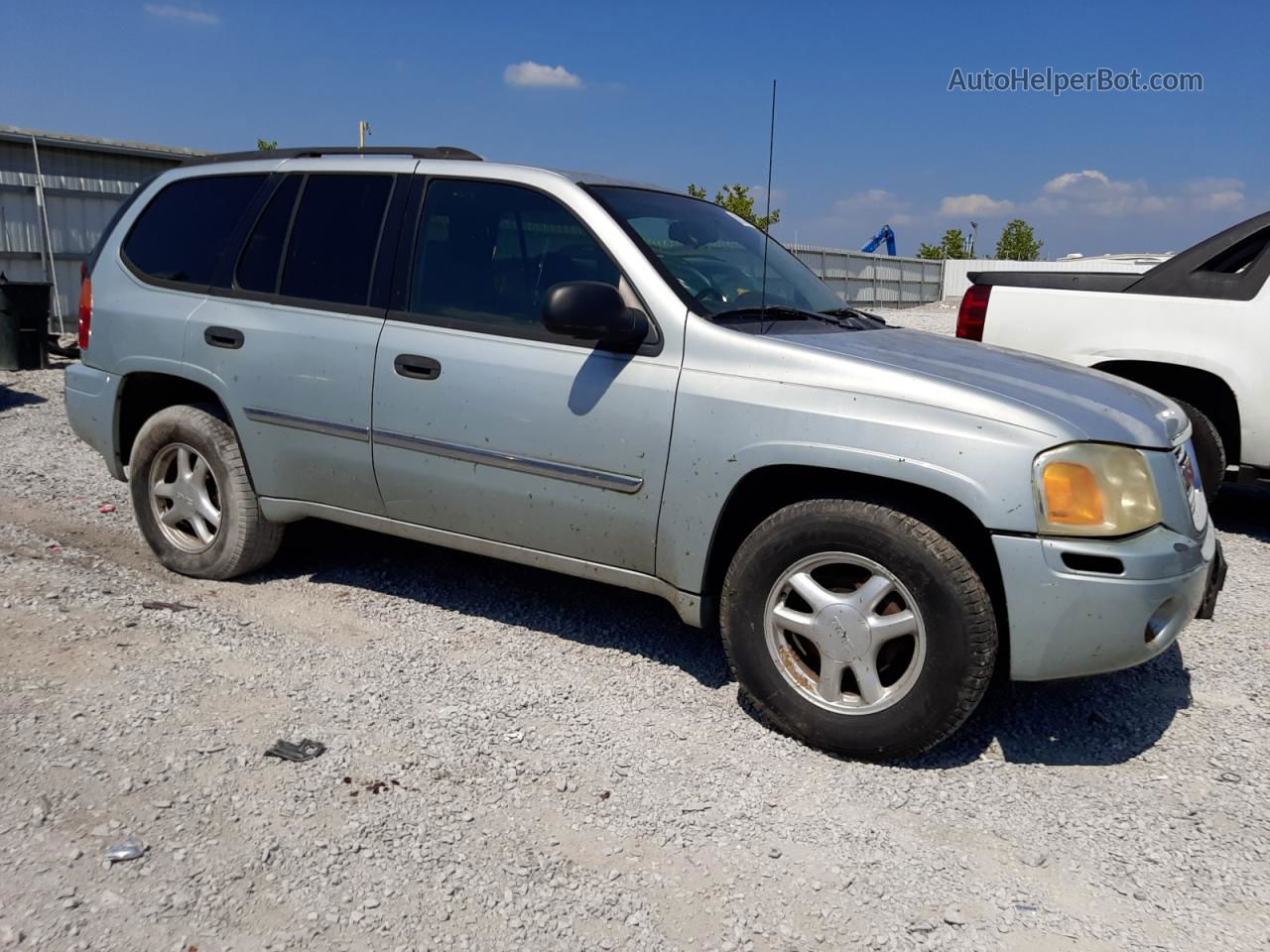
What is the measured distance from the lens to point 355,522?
4.34m

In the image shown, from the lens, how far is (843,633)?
3.25 m

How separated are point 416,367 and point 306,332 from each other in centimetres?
59

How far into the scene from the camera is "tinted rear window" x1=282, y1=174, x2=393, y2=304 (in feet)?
13.8

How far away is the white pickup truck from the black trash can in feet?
34.4

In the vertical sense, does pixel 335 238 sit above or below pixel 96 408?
above

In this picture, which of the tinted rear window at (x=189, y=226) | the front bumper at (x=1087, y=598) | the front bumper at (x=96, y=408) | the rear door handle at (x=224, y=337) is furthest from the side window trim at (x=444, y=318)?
the front bumper at (x=96, y=408)

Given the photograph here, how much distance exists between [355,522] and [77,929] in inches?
84.6

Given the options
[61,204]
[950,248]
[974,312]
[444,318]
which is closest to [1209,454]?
[974,312]

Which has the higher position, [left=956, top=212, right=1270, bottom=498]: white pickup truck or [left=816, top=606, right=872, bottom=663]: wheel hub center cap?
[left=956, top=212, right=1270, bottom=498]: white pickup truck

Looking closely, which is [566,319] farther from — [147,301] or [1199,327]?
[1199,327]

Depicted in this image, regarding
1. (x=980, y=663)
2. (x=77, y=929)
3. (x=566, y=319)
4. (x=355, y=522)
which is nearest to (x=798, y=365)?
(x=566, y=319)

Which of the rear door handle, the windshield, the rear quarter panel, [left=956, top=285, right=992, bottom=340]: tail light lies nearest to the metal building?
the rear door handle

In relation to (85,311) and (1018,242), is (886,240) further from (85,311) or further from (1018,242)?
(85,311)

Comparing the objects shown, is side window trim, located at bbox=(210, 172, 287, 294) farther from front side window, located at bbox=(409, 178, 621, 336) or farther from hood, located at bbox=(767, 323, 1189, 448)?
hood, located at bbox=(767, 323, 1189, 448)
